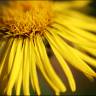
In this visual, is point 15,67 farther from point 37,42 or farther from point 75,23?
point 75,23

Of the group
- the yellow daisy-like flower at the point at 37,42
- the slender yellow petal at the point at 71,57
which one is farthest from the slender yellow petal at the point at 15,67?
the slender yellow petal at the point at 71,57

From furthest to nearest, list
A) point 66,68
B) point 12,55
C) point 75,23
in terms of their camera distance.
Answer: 1. point 75,23
2. point 12,55
3. point 66,68

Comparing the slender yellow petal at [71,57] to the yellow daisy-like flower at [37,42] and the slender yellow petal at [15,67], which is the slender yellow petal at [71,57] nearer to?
the yellow daisy-like flower at [37,42]

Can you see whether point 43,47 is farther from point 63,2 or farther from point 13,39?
point 63,2

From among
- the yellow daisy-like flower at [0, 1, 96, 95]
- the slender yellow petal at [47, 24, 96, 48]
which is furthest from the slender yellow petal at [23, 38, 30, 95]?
the slender yellow petal at [47, 24, 96, 48]

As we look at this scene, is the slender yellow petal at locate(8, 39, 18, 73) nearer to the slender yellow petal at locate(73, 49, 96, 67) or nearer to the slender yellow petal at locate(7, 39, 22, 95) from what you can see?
the slender yellow petal at locate(7, 39, 22, 95)

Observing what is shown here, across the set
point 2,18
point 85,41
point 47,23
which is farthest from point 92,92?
point 2,18

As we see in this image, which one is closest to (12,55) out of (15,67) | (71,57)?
(15,67)
